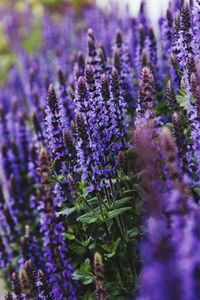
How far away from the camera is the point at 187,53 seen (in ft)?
15.5

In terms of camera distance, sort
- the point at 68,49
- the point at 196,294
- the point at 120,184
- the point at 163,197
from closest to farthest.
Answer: the point at 196,294, the point at 163,197, the point at 120,184, the point at 68,49

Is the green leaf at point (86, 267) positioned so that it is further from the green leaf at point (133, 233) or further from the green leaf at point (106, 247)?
the green leaf at point (133, 233)

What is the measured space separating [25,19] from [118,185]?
14978 millimetres

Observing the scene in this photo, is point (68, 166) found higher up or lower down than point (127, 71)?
lower down

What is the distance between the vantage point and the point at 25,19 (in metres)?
18.7

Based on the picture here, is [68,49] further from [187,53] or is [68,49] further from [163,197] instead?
[163,197]

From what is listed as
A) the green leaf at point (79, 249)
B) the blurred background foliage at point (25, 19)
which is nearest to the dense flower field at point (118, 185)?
the green leaf at point (79, 249)

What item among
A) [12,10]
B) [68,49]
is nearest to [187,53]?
[68,49]

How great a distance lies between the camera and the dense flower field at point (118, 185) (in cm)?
259

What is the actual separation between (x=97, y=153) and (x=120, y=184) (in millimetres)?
730

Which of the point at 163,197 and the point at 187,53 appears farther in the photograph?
the point at 187,53

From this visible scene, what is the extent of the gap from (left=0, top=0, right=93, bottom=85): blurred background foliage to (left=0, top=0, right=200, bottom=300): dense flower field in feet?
31.3

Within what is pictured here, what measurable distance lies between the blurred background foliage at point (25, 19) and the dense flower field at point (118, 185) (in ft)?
31.3

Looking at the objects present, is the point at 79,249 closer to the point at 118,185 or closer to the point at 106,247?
the point at 106,247
